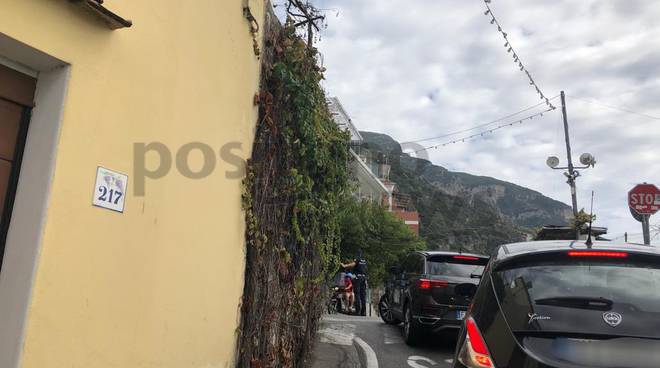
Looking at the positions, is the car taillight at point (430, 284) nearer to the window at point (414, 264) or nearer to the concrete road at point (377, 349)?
the window at point (414, 264)

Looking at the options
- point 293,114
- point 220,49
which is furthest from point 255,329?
point 220,49

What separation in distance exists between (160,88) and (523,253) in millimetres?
2892

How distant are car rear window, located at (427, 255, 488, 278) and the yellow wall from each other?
406 centimetres

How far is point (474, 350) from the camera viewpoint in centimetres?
323

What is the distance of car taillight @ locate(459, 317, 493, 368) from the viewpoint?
3.11 metres

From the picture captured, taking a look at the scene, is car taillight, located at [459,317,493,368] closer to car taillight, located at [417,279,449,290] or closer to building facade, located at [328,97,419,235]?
car taillight, located at [417,279,449,290]

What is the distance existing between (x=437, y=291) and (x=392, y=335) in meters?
2.19

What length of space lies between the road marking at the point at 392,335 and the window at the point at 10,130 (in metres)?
6.96

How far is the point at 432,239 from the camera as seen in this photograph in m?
64.8

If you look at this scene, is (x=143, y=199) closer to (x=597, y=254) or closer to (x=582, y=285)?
(x=582, y=285)

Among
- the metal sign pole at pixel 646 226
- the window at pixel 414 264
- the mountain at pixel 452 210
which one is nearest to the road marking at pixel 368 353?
the window at pixel 414 264

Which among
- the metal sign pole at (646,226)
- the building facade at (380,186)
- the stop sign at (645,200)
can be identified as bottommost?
the metal sign pole at (646,226)

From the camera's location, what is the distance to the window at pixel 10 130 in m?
3.05

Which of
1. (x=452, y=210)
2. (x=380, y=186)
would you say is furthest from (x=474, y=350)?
(x=452, y=210)
